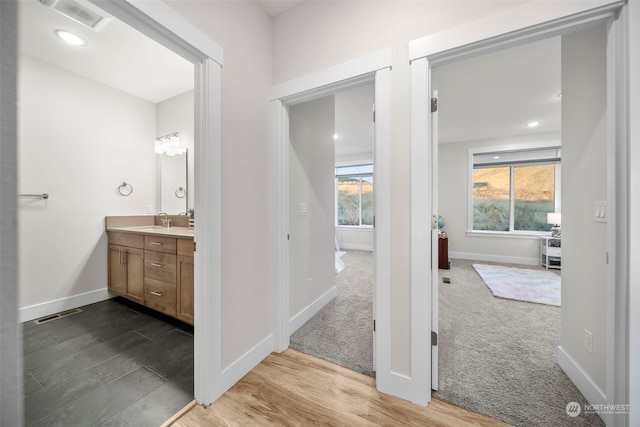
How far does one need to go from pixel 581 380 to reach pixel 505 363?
15.6 inches

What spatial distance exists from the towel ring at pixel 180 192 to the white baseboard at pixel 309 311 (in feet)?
7.36

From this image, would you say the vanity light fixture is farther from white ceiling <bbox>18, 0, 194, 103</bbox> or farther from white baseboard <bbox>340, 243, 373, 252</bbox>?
white baseboard <bbox>340, 243, 373, 252</bbox>

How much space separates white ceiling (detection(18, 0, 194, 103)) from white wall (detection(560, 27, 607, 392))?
131 inches

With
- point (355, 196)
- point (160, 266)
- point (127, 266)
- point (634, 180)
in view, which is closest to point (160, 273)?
point (160, 266)

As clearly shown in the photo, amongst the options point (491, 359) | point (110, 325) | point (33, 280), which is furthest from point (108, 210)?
point (491, 359)

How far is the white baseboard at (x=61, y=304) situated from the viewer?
239 cm

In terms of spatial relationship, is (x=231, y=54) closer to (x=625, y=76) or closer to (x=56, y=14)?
(x=56, y=14)

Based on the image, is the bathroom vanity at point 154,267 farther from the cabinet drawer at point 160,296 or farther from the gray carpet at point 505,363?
the gray carpet at point 505,363

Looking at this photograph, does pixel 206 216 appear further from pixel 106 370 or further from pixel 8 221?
pixel 106 370


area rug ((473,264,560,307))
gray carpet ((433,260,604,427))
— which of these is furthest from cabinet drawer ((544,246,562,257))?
gray carpet ((433,260,604,427))

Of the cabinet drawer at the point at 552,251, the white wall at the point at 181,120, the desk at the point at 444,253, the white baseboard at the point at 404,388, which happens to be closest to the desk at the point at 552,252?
the cabinet drawer at the point at 552,251

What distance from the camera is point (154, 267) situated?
92.0 inches

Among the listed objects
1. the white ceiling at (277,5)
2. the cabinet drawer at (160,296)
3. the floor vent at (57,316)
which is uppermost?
the white ceiling at (277,5)

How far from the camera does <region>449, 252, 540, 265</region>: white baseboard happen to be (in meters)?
4.74
